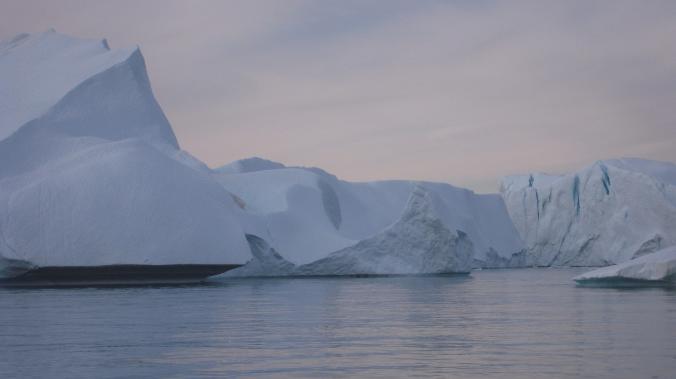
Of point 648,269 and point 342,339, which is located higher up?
point 342,339

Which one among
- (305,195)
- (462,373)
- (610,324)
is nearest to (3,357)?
(462,373)

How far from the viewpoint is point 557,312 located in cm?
1041

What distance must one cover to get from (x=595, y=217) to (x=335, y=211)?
53.6ft

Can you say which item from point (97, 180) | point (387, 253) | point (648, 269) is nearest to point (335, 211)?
point (387, 253)

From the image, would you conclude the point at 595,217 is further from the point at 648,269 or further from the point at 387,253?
the point at 648,269

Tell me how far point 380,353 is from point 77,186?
1577cm

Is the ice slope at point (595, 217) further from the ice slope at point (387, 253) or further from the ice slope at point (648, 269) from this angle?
the ice slope at point (648, 269)

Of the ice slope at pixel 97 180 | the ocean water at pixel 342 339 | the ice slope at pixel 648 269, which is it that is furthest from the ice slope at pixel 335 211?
the ocean water at pixel 342 339

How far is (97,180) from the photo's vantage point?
2091 centimetres

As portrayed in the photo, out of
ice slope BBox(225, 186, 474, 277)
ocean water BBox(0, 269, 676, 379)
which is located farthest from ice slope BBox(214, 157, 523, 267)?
ocean water BBox(0, 269, 676, 379)

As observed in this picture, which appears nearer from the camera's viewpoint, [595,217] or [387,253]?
[387,253]

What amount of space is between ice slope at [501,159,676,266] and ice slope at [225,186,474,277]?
17.2 meters

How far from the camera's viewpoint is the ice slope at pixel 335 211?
28.0 meters

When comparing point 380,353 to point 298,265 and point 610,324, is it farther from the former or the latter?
point 298,265
